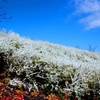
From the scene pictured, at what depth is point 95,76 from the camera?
8.22 m

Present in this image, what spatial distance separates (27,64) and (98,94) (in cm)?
260

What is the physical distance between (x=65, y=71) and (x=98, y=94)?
4.58ft

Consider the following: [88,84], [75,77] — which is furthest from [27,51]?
[88,84]

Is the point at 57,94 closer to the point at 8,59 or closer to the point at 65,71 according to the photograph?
the point at 65,71

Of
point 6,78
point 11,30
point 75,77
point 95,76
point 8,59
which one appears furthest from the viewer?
point 11,30

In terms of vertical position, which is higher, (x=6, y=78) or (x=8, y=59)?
(x=8, y=59)

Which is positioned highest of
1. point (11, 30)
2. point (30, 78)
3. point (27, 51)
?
point (11, 30)

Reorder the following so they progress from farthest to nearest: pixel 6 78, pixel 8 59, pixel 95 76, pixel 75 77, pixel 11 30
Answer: pixel 11 30 < pixel 95 76 < pixel 75 77 < pixel 8 59 < pixel 6 78

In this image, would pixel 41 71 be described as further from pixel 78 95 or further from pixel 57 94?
pixel 78 95

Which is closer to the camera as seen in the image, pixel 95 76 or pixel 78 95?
pixel 78 95

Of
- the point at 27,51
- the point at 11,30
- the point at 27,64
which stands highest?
the point at 11,30

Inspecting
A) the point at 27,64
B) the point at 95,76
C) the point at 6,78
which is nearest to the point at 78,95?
the point at 95,76

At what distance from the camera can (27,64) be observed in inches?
276

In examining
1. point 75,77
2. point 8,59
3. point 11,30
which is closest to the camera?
point 8,59
